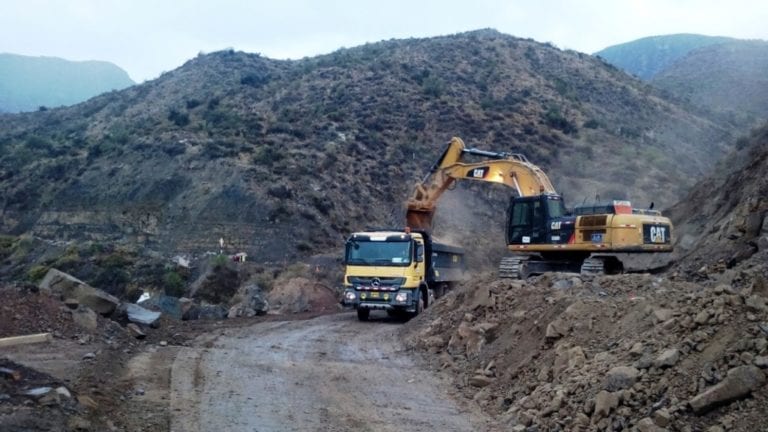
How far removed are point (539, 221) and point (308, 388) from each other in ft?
37.2

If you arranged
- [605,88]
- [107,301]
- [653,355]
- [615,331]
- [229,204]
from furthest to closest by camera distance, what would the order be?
[605,88] → [229,204] → [107,301] → [615,331] → [653,355]

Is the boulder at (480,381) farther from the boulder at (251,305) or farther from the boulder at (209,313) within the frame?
the boulder at (251,305)

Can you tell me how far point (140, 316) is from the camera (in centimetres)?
1703

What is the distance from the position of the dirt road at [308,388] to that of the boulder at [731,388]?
296 cm

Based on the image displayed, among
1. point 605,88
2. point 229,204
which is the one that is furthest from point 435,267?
point 605,88

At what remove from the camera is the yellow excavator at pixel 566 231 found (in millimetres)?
19172

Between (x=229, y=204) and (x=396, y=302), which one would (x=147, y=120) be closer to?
(x=229, y=204)

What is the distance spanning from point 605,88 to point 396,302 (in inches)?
1995

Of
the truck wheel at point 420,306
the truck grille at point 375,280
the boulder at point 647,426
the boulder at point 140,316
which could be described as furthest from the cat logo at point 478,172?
the boulder at point 647,426

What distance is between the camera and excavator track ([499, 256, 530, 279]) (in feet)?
66.7

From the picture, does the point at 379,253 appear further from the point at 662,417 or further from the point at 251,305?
the point at 662,417

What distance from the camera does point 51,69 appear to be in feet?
424

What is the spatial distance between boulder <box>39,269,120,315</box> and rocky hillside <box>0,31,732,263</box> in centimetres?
1805

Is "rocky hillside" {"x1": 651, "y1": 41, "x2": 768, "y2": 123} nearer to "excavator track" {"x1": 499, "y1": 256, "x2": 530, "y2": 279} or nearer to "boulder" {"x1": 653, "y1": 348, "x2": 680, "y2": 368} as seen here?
"excavator track" {"x1": 499, "y1": 256, "x2": 530, "y2": 279}
